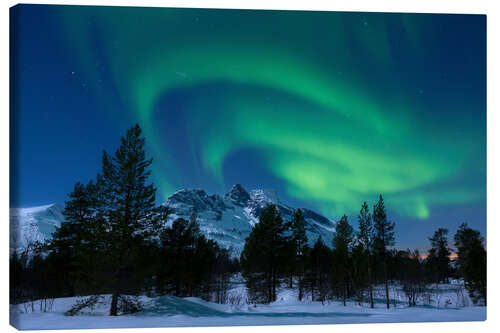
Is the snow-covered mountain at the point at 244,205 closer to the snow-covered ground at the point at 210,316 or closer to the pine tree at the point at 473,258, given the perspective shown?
the snow-covered ground at the point at 210,316

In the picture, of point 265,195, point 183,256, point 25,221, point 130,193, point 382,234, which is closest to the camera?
point 25,221

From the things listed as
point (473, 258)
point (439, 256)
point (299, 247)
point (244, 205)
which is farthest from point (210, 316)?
point (299, 247)

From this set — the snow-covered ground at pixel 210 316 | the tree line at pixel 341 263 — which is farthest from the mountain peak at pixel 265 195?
the snow-covered ground at pixel 210 316

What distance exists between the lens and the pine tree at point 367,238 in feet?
51.0

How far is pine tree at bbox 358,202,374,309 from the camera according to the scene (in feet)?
51.0

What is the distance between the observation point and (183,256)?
17.9 meters

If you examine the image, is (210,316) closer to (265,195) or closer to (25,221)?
(265,195)

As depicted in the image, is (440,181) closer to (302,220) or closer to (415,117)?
(415,117)

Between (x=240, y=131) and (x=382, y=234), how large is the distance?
828 centimetres

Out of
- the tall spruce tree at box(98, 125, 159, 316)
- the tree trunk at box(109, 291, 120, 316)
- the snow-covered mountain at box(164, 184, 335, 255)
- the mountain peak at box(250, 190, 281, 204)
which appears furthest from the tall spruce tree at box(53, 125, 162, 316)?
the mountain peak at box(250, 190, 281, 204)

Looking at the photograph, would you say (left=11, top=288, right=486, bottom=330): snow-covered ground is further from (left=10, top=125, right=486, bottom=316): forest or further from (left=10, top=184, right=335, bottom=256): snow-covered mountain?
(left=10, top=184, right=335, bottom=256): snow-covered mountain

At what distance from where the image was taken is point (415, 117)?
1171 centimetres

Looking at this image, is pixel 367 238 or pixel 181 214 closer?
pixel 367 238
